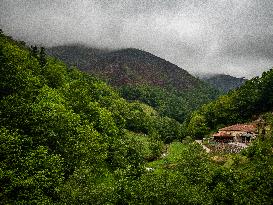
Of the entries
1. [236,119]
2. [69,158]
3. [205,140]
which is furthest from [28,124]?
[236,119]

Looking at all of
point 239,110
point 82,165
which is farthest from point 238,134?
point 82,165

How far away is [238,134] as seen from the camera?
125 metres

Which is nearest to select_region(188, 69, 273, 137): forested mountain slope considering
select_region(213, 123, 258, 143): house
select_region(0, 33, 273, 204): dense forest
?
select_region(213, 123, 258, 143): house

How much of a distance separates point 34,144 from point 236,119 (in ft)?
345

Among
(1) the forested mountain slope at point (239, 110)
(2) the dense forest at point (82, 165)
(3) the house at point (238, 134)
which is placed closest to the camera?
(2) the dense forest at point (82, 165)

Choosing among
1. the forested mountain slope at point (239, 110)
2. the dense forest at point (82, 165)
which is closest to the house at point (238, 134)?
the forested mountain slope at point (239, 110)

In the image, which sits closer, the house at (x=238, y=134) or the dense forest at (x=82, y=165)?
the dense forest at (x=82, y=165)

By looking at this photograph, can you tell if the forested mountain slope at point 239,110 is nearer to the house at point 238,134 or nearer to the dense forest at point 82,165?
the house at point 238,134

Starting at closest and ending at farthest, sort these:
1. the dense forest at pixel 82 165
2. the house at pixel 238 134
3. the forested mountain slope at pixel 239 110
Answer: the dense forest at pixel 82 165, the house at pixel 238 134, the forested mountain slope at pixel 239 110

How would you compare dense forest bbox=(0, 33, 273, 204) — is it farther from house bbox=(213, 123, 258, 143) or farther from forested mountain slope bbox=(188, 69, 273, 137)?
forested mountain slope bbox=(188, 69, 273, 137)

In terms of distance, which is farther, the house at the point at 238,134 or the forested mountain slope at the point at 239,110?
the forested mountain slope at the point at 239,110

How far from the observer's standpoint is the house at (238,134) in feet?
402

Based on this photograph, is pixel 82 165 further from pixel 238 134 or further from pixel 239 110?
pixel 239 110

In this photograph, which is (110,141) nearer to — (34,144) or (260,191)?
(34,144)
